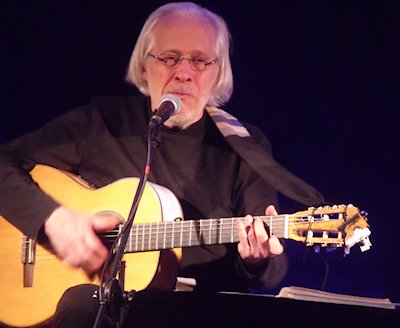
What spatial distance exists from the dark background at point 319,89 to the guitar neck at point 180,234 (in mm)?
638

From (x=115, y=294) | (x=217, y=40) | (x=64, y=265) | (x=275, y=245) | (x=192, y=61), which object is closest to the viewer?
(x=115, y=294)

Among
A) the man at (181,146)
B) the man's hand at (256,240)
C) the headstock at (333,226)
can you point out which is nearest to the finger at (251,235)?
the man's hand at (256,240)

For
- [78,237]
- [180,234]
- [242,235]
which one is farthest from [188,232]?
[78,237]

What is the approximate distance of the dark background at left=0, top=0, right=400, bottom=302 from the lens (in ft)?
8.56

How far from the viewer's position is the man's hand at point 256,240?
204cm

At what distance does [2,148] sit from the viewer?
275cm

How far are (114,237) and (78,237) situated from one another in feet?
0.59

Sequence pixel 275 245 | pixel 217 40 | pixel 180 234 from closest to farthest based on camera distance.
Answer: pixel 275 245, pixel 180 234, pixel 217 40

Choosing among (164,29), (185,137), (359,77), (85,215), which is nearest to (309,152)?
(359,77)

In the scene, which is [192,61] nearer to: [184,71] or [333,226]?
[184,71]

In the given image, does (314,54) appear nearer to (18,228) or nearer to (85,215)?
(85,215)

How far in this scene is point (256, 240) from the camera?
6.88 feet

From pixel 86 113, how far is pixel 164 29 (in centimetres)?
75

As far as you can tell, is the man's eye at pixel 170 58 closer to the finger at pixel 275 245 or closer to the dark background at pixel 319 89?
the dark background at pixel 319 89
